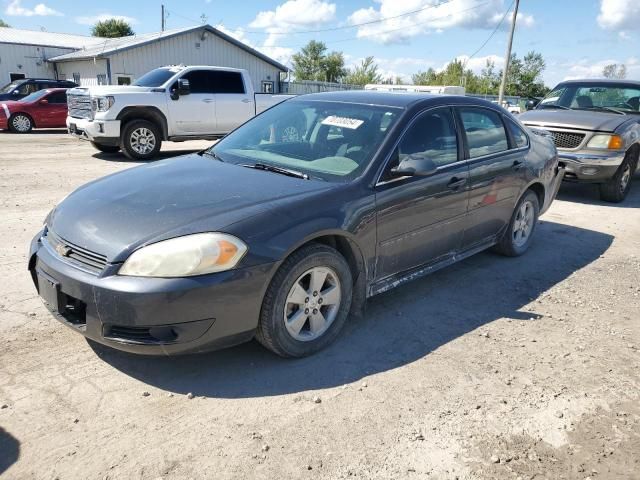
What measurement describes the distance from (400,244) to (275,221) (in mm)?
1167

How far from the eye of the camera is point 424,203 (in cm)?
396

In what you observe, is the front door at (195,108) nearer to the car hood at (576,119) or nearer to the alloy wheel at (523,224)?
the car hood at (576,119)

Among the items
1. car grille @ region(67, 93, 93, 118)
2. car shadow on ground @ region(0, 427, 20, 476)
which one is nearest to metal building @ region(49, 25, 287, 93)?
car grille @ region(67, 93, 93, 118)

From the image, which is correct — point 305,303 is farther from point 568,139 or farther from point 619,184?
point 619,184

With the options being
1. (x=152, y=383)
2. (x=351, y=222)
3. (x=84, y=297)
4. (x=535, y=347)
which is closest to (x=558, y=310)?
(x=535, y=347)

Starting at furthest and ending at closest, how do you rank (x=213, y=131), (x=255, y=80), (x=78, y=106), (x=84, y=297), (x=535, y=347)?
(x=255, y=80), (x=213, y=131), (x=78, y=106), (x=535, y=347), (x=84, y=297)

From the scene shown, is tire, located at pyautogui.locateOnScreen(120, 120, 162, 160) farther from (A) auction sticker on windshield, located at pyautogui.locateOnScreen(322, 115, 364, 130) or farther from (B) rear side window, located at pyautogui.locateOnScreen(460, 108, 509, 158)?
(B) rear side window, located at pyautogui.locateOnScreen(460, 108, 509, 158)

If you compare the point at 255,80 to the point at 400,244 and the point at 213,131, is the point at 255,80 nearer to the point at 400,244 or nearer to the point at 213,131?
the point at 213,131

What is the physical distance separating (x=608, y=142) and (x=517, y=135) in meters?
3.76

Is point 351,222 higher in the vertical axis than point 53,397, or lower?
higher

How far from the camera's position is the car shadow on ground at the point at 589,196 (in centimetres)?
861

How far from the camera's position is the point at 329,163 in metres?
3.75

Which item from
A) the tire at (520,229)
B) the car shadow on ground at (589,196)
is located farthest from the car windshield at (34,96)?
the tire at (520,229)

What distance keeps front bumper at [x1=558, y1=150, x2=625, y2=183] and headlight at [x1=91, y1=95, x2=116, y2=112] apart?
27.9ft
